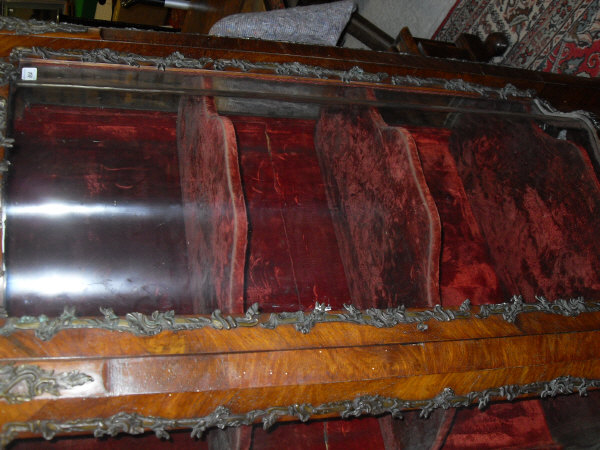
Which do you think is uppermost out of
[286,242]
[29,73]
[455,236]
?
[29,73]

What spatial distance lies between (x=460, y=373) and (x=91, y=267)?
2.81 feet

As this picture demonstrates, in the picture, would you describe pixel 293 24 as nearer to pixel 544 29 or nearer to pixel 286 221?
pixel 286 221

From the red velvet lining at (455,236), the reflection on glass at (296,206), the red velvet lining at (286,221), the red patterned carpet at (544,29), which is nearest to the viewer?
the reflection on glass at (296,206)

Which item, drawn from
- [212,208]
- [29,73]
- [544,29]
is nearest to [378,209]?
[212,208]

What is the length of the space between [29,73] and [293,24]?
0.88 m

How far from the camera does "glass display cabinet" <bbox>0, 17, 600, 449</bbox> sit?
2.50ft

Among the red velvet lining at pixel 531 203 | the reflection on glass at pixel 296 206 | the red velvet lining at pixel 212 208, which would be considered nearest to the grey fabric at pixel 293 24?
the reflection on glass at pixel 296 206

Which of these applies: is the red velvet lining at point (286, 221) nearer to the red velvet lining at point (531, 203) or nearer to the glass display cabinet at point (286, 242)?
the glass display cabinet at point (286, 242)

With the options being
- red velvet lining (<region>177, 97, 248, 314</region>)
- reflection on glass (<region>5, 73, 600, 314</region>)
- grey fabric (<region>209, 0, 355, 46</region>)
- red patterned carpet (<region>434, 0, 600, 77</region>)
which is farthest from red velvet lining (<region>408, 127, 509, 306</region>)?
red patterned carpet (<region>434, 0, 600, 77</region>)

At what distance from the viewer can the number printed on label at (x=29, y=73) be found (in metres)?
1.09

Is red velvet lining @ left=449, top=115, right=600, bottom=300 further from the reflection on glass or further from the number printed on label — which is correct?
the number printed on label

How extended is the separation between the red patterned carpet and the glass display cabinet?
0.55 meters

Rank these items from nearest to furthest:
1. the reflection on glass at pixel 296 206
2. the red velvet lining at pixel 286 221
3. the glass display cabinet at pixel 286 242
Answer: the glass display cabinet at pixel 286 242
the reflection on glass at pixel 296 206
the red velvet lining at pixel 286 221

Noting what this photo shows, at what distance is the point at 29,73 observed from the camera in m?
1.10
